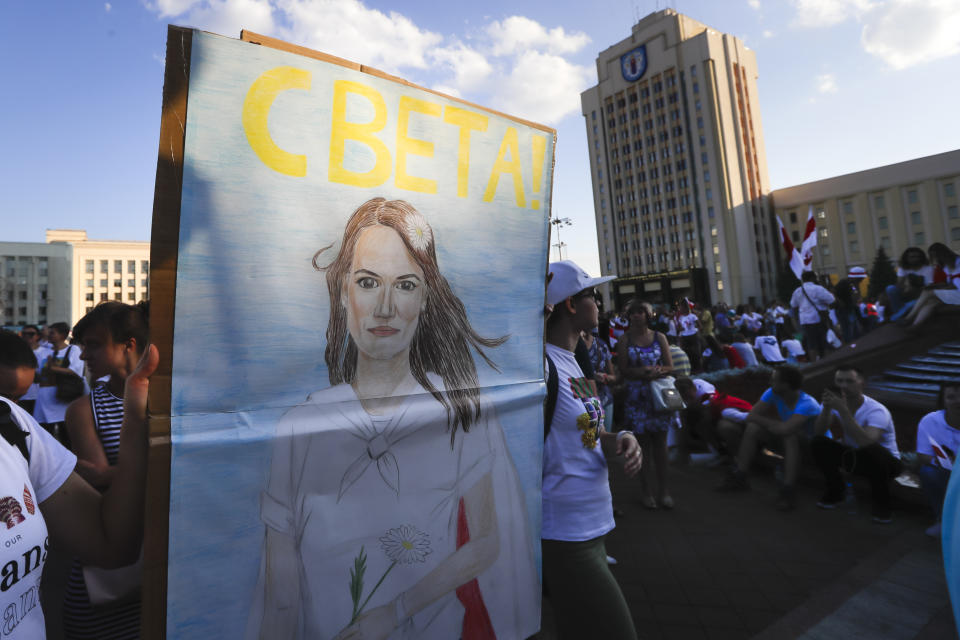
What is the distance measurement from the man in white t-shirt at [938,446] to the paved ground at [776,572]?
0.33 meters

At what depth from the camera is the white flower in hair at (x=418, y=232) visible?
66.1 inches

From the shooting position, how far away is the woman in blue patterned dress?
15.9 feet

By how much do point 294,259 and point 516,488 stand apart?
116 cm

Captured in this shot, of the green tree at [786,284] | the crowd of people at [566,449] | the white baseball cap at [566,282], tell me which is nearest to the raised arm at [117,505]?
the crowd of people at [566,449]

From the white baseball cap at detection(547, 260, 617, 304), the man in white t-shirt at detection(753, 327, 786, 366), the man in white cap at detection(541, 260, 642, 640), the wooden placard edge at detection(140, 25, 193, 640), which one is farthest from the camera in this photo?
the man in white t-shirt at detection(753, 327, 786, 366)

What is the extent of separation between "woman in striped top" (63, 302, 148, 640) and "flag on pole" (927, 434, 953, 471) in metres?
5.15

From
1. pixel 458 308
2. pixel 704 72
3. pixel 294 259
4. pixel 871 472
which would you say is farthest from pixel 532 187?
pixel 704 72

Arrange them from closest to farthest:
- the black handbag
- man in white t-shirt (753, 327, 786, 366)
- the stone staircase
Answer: the black handbag → the stone staircase → man in white t-shirt (753, 327, 786, 366)

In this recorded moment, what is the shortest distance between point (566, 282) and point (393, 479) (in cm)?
116

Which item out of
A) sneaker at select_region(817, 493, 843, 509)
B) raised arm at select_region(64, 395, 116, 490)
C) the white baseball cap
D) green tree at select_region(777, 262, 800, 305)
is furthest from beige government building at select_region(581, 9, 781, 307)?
raised arm at select_region(64, 395, 116, 490)

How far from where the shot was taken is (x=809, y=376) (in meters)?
8.05

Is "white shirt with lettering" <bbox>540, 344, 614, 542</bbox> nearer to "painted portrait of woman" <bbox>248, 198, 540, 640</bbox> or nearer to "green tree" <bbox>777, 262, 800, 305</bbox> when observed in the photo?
"painted portrait of woman" <bbox>248, 198, 540, 640</bbox>

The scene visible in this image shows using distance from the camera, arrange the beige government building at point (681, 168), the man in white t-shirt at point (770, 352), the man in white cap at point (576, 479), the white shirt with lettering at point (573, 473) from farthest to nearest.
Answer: the beige government building at point (681, 168) < the man in white t-shirt at point (770, 352) < the white shirt with lettering at point (573, 473) < the man in white cap at point (576, 479)

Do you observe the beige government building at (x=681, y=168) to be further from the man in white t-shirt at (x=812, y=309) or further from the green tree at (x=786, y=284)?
the man in white t-shirt at (x=812, y=309)
